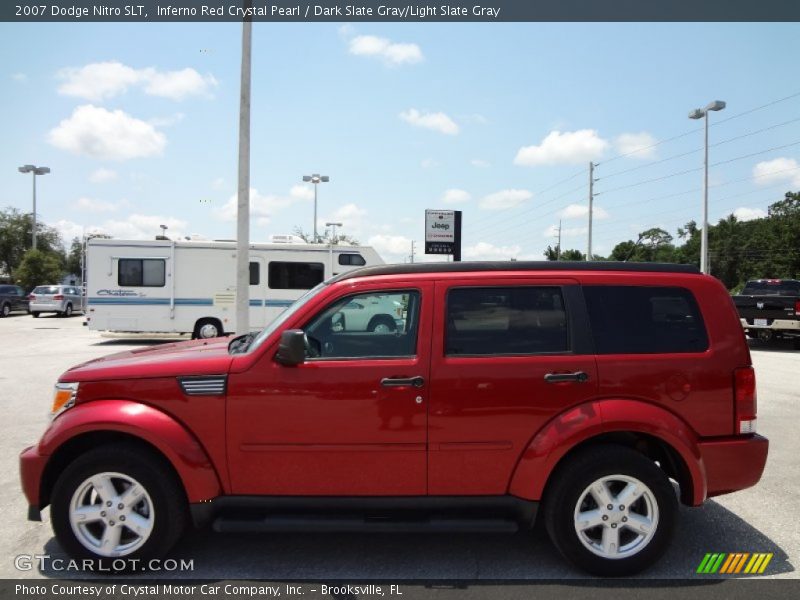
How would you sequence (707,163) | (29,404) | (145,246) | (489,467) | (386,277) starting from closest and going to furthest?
(489,467) < (386,277) < (29,404) < (145,246) < (707,163)

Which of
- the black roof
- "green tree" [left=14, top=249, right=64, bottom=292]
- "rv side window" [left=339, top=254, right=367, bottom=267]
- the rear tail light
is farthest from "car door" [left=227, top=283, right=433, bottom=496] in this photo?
"green tree" [left=14, top=249, right=64, bottom=292]

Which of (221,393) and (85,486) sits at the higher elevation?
(221,393)

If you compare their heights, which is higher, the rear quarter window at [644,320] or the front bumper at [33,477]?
the rear quarter window at [644,320]

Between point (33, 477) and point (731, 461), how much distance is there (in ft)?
14.0

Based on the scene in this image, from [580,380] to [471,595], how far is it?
1391 mm

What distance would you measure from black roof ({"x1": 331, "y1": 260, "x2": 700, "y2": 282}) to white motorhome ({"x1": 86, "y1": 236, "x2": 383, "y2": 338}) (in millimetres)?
12652

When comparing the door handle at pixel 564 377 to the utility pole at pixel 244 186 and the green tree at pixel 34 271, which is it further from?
the green tree at pixel 34 271

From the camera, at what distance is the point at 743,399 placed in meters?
3.68

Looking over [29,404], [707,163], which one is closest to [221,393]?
[29,404]

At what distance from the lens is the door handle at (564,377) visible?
3582 millimetres

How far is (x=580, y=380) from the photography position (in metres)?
3.60

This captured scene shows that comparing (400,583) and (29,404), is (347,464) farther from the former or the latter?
(29,404)

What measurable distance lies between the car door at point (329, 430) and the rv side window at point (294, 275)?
1330 cm

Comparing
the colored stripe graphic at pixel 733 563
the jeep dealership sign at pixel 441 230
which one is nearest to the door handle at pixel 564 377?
the colored stripe graphic at pixel 733 563
